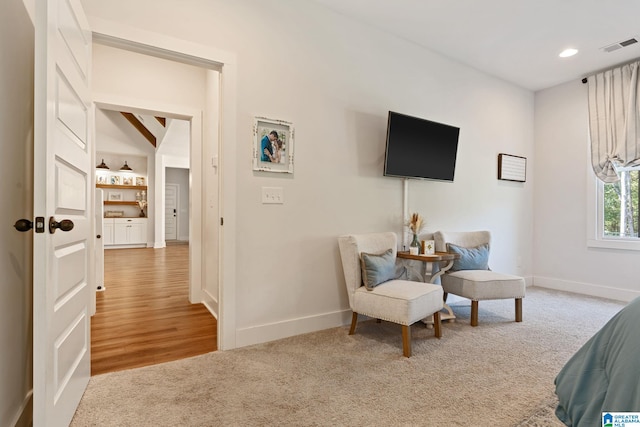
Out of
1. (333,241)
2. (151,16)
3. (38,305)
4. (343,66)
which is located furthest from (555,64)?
(38,305)

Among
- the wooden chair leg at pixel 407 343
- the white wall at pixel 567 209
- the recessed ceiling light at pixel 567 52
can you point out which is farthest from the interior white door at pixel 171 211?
the recessed ceiling light at pixel 567 52

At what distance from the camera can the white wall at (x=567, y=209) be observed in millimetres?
4086

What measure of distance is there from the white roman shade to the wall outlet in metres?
4.08

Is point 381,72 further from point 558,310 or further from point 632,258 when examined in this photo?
point 632,258

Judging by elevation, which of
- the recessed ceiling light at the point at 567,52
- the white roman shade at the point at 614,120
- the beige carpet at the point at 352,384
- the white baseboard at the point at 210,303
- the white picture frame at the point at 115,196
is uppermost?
the recessed ceiling light at the point at 567,52

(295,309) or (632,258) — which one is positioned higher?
(632,258)

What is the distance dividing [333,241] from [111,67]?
2.76 meters

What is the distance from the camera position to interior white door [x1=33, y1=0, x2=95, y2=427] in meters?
1.20

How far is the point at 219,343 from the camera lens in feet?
7.92

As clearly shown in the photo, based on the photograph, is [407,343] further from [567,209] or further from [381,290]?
[567,209]

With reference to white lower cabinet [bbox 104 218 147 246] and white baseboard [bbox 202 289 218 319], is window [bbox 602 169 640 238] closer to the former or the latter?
white baseboard [bbox 202 289 218 319]

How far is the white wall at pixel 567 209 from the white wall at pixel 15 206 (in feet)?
18.1

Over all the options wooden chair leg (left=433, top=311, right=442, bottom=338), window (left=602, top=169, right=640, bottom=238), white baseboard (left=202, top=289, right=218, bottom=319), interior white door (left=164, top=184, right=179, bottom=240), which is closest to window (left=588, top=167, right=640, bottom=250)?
window (left=602, top=169, right=640, bottom=238)

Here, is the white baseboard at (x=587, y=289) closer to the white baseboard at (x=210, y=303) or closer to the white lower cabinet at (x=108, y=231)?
the white baseboard at (x=210, y=303)
